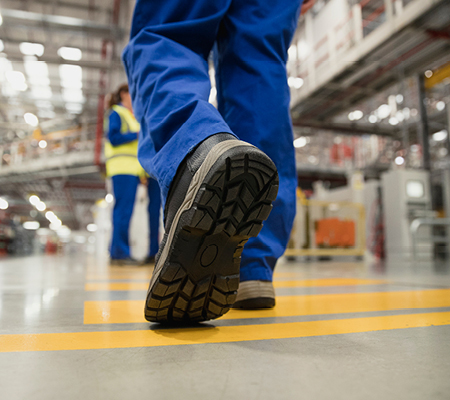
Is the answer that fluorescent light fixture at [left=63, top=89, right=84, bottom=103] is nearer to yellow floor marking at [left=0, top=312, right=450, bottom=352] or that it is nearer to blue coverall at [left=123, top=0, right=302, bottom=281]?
blue coverall at [left=123, top=0, right=302, bottom=281]

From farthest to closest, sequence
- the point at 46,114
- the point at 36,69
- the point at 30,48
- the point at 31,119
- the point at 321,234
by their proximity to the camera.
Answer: the point at 46,114 < the point at 31,119 < the point at 36,69 < the point at 30,48 < the point at 321,234

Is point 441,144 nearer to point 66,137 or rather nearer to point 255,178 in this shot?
point 66,137

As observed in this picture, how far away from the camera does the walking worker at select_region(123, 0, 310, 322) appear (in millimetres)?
632

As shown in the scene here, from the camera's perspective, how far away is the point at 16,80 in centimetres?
1279

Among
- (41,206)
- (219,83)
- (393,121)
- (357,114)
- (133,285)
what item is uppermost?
(357,114)

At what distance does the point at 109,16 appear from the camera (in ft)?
35.4

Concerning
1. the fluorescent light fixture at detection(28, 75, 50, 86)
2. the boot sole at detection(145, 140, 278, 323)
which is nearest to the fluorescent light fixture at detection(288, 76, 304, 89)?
the fluorescent light fixture at detection(28, 75, 50, 86)

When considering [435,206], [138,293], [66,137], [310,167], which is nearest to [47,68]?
[66,137]

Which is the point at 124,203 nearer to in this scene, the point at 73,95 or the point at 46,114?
the point at 73,95

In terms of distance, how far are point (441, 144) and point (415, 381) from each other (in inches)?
595

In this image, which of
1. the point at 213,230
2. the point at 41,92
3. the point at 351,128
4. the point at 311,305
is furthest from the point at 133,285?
the point at 41,92

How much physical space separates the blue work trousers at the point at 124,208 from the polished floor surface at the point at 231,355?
Answer: 2549 mm

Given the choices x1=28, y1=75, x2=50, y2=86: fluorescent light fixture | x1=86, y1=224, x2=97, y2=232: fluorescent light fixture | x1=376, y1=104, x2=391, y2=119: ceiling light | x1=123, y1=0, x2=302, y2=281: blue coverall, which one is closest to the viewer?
x1=123, y1=0, x2=302, y2=281: blue coverall

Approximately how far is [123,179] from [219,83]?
262cm
